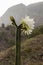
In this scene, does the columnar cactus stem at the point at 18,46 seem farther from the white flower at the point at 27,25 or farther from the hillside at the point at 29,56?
the hillside at the point at 29,56

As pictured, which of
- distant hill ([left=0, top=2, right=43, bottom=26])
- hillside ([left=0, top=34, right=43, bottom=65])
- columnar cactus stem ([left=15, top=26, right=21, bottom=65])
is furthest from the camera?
distant hill ([left=0, top=2, right=43, bottom=26])

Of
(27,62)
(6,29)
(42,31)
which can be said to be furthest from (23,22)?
(6,29)

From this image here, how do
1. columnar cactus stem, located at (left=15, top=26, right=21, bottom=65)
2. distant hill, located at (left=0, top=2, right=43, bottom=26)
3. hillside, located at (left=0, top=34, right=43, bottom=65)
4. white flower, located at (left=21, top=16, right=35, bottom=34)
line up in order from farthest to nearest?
distant hill, located at (left=0, top=2, right=43, bottom=26) → hillside, located at (left=0, top=34, right=43, bottom=65) → white flower, located at (left=21, top=16, right=35, bottom=34) → columnar cactus stem, located at (left=15, top=26, right=21, bottom=65)

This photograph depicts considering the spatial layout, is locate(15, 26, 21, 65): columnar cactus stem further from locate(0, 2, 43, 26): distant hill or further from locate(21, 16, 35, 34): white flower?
locate(0, 2, 43, 26): distant hill

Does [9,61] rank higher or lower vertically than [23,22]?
lower

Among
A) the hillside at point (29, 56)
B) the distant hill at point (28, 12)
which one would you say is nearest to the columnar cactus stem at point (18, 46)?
the hillside at point (29, 56)

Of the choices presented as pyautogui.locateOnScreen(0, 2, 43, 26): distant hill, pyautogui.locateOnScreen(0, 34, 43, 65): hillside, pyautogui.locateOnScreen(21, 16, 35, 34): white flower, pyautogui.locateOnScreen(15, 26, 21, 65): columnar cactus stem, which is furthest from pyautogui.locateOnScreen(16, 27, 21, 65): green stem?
pyautogui.locateOnScreen(0, 2, 43, 26): distant hill

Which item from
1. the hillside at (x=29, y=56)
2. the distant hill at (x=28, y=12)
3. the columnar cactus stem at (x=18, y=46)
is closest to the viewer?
the columnar cactus stem at (x=18, y=46)

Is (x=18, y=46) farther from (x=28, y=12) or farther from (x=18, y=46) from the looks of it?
(x=28, y=12)

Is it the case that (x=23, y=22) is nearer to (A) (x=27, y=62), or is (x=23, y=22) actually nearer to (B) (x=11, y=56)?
(A) (x=27, y=62)

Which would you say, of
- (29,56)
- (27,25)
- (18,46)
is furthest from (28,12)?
(18,46)

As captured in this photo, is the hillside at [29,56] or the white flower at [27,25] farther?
the hillside at [29,56]

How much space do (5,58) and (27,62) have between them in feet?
6.03

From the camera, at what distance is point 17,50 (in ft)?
7.83
